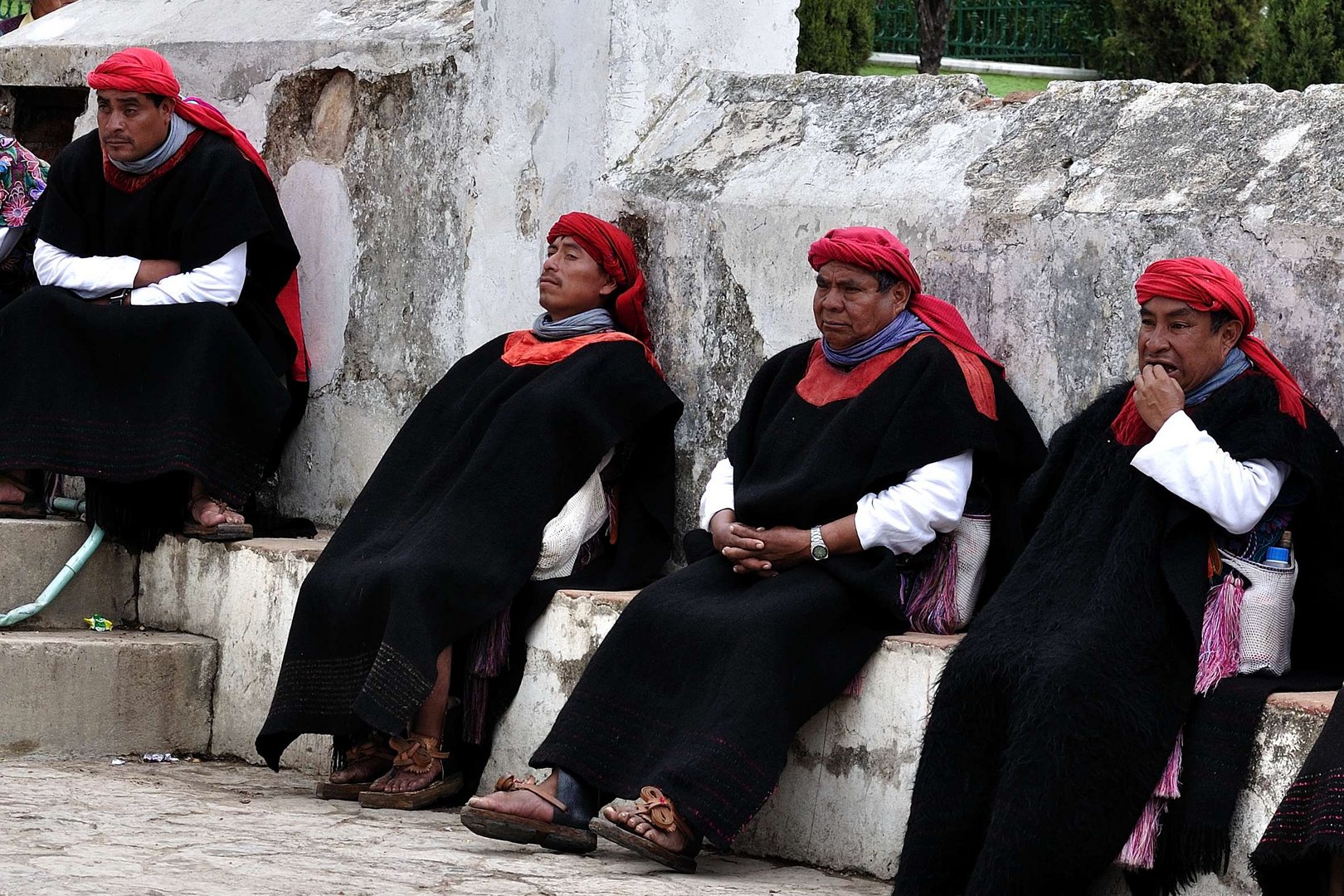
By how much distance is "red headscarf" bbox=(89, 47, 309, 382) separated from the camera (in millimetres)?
6246

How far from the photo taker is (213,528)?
6168 mm

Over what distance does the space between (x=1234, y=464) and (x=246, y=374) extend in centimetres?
330

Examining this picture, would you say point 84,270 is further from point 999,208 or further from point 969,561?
point 969,561

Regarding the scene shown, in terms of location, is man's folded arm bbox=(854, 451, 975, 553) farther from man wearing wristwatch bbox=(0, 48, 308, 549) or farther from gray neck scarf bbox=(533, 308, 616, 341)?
man wearing wristwatch bbox=(0, 48, 308, 549)

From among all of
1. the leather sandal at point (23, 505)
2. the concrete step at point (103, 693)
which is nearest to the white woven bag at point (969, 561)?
the concrete step at point (103, 693)

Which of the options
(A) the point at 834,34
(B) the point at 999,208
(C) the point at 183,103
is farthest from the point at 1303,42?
Answer: (B) the point at 999,208

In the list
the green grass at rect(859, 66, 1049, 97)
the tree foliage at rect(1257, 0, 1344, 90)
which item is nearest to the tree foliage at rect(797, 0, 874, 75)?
the green grass at rect(859, 66, 1049, 97)

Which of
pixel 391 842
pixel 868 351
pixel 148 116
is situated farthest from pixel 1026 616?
pixel 148 116

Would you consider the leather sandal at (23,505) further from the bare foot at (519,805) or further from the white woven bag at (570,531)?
the bare foot at (519,805)

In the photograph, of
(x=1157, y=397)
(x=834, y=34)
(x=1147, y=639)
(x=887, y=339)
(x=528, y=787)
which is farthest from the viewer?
(x=834, y=34)

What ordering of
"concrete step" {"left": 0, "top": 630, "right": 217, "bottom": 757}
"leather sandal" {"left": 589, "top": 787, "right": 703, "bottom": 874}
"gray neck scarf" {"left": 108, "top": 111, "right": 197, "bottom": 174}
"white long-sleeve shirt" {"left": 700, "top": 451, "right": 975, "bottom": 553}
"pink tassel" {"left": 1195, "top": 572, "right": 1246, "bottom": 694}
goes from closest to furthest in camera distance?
"pink tassel" {"left": 1195, "top": 572, "right": 1246, "bottom": 694} < "leather sandal" {"left": 589, "top": 787, "right": 703, "bottom": 874} < "white long-sleeve shirt" {"left": 700, "top": 451, "right": 975, "bottom": 553} < "concrete step" {"left": 0, "top": 630, "right": 217, "bottom": 757} < "gray neck scarf" {"left": 108, "top": 111, "right": 197, "bottom": 174}

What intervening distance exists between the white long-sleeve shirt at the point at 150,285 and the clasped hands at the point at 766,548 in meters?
2.20

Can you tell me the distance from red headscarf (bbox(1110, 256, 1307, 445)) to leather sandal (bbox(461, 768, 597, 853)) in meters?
1.45

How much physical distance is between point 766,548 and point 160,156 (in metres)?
2.68
